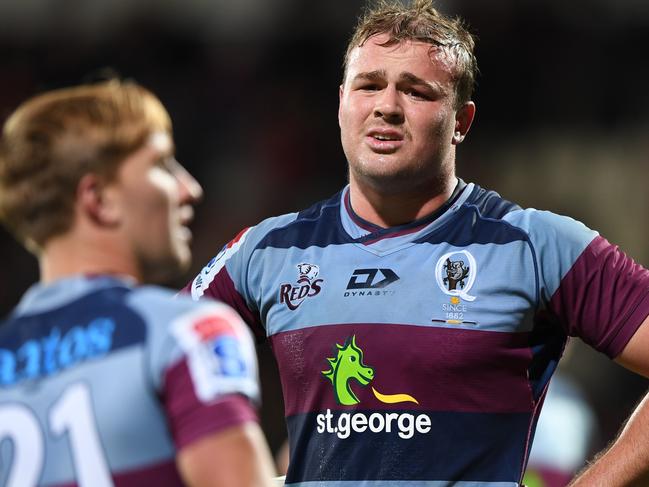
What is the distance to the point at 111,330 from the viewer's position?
2.43 meters

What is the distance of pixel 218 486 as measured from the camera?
2.27 metres

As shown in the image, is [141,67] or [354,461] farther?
[141,67]

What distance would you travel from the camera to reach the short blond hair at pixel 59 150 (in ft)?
8.30

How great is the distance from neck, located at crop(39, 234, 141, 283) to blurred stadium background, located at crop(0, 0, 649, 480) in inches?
353

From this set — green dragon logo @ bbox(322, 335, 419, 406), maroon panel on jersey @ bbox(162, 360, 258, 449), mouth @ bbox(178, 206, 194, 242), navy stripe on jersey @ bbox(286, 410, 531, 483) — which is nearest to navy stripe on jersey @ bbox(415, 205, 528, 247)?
green dragon logo @ bbox(322, 335, 419, 406)

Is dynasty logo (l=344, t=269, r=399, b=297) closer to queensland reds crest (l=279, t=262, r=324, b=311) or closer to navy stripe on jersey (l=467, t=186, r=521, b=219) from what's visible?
queensland reds crest (l=279, t=262, r=324, b=311)

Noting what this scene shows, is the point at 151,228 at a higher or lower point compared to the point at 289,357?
higher

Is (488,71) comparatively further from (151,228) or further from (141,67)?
(151,228)

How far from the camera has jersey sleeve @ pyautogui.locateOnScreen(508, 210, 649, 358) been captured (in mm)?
3494

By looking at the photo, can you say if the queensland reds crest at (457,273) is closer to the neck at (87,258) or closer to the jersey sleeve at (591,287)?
the jersey sleeve at (591,287)

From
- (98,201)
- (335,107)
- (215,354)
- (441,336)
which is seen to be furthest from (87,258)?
(335,107)

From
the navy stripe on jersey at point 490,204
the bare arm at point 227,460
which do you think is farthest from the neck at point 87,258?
the navy stripe on jersey at point 490,204

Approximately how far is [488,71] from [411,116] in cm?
850

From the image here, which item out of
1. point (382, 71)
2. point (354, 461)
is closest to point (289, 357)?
point (354, 461)
